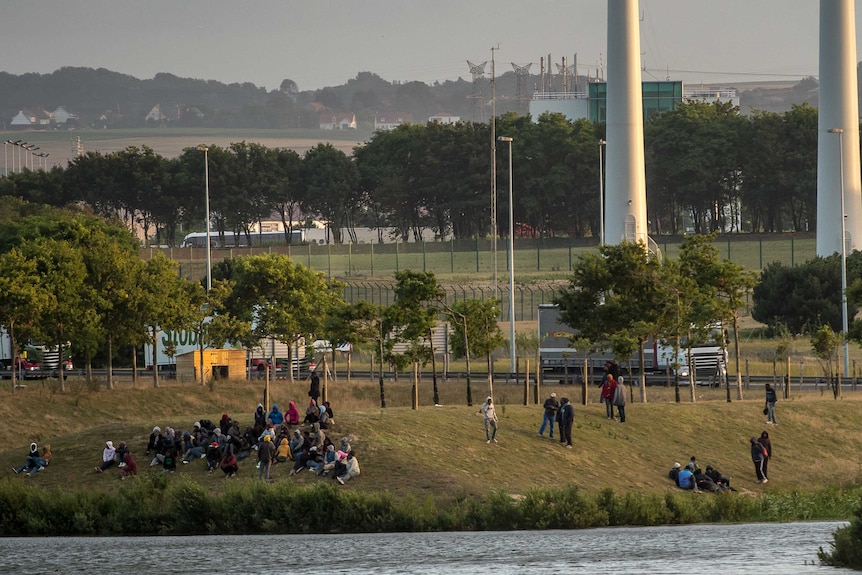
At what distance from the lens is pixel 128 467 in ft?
131

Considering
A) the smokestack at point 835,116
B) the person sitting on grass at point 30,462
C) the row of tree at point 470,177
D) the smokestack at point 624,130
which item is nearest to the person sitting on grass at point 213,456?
the person sitting on grass at point 30,462

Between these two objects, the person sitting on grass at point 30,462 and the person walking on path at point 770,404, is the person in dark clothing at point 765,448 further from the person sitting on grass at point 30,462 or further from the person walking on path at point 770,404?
the person sitting on grass at point 30,462

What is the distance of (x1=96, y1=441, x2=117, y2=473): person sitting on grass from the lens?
40697mm

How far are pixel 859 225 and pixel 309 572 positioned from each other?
8395 cm

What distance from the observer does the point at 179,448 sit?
40719 millimetres

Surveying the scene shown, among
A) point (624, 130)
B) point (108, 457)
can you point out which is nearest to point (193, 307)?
point (108, 457)

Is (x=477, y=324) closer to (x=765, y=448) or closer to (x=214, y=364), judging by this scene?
(x=214, y=364)

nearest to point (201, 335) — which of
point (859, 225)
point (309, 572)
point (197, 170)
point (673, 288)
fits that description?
point (673, 288)

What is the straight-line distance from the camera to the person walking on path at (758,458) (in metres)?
44.0

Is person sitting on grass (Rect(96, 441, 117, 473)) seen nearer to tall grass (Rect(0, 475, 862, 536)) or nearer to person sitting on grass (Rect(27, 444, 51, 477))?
person sitting on grass (Rect(27, 444, 51, 477))

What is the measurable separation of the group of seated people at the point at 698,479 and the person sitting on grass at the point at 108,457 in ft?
52.1

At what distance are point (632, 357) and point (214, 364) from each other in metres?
19.2

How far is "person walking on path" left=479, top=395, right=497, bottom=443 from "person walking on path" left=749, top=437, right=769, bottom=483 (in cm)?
778

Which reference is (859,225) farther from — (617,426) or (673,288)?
(617,426)
